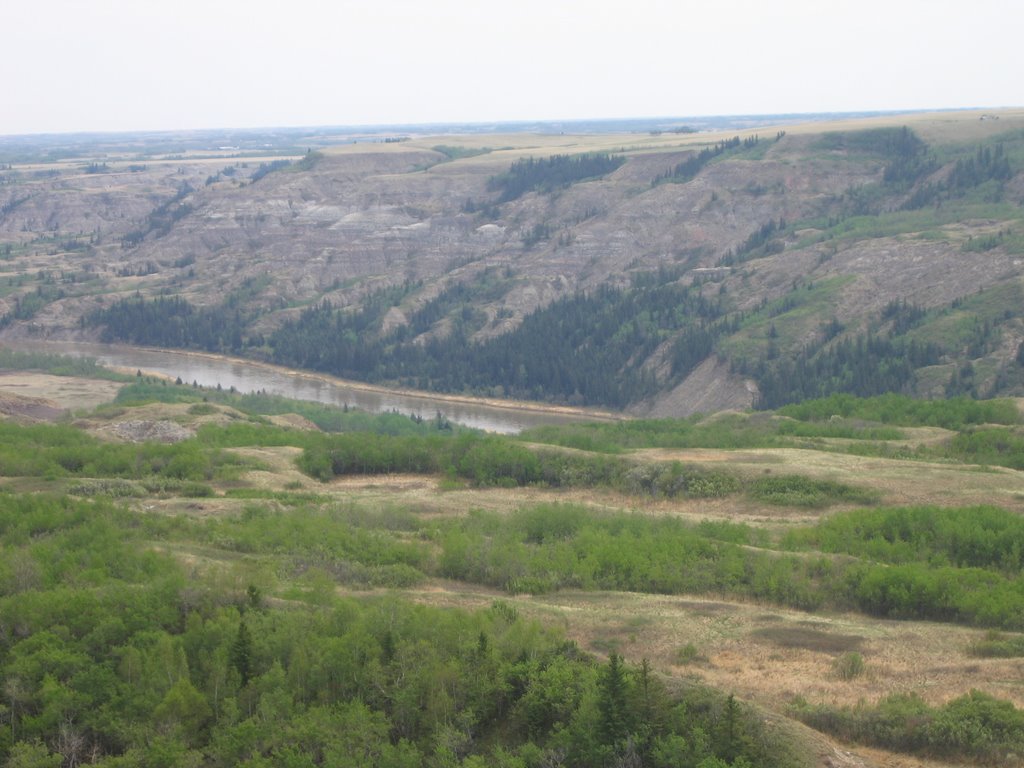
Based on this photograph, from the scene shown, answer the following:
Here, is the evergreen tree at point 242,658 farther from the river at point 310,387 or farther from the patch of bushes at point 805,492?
the river at point 310,387

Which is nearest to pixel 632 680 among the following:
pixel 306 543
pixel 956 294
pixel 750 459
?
pixel 306 543

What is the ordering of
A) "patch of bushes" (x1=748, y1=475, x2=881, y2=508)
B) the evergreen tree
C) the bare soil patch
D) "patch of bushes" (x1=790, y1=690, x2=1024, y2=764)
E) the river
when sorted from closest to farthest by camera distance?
"patch of bushes" (x1=790, y1=690, x2=1024, y2=764)
the evergreen tree
"patch of bushes" (x1=748, y1=475, x2=881, y2=508)
the bare soil patch
the river

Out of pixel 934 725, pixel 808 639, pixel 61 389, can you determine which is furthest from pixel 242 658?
pixel 61 389

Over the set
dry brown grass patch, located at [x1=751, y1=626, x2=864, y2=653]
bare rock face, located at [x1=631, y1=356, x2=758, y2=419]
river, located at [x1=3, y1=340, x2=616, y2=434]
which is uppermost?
dry brown grass patch, located at [x1=751, y1=626, x2=864, y2=653]

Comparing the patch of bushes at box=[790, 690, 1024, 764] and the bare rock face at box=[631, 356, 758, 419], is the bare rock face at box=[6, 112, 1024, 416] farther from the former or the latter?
the patch of bushes at box=[790, 690, 1024, 764]

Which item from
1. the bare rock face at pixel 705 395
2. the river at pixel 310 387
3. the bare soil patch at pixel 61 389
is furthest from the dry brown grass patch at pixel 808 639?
the bare soil patch at pixel 61 389

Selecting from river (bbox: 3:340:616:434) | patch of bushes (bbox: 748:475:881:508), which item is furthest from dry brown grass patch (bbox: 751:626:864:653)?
river (bbox: 3:340:616:434)

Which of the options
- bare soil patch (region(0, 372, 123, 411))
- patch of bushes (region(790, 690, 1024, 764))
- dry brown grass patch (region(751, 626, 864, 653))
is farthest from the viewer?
bare soil patch (region(0, 372, 123, 411))

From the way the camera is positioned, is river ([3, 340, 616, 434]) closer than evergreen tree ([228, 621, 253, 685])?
No
